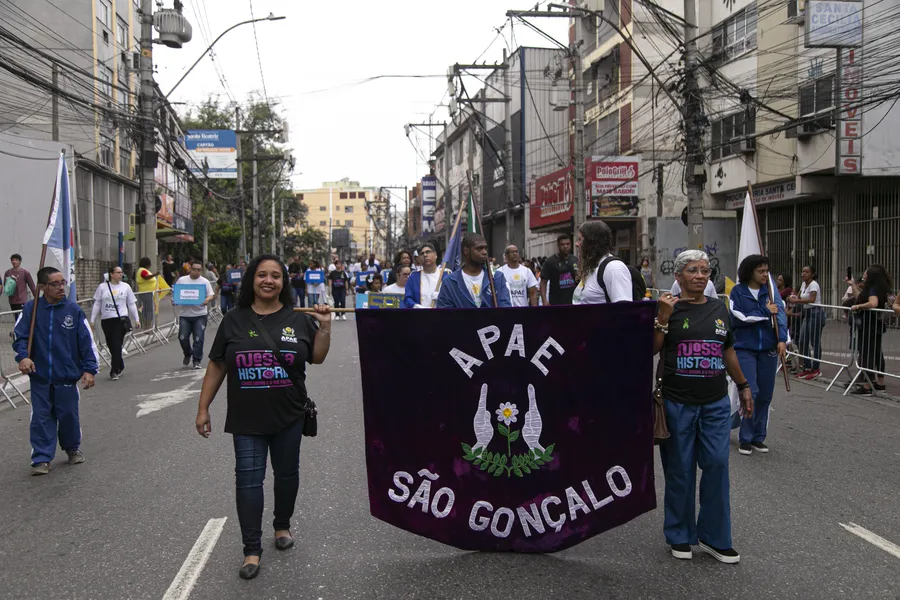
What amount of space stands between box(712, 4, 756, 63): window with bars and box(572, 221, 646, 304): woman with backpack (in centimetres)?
2088

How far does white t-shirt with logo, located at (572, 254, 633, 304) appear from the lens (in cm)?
542

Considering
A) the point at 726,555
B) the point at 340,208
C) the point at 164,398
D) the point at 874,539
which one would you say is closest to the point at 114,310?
the point at 164,398

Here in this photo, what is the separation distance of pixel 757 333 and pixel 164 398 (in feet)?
24.1

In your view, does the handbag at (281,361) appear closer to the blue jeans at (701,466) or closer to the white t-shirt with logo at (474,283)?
the blue jeans at (701,466)

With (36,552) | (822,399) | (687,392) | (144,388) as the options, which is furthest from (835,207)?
(36,552)

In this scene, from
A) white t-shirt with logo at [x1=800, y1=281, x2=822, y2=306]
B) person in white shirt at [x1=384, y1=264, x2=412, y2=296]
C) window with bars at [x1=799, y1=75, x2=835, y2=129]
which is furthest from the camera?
window with bars at [x1=799, y1=75, x2=835, y2=129]

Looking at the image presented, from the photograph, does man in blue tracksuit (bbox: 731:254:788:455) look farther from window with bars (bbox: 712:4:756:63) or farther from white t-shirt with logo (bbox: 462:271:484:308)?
window with bars (bbox: 712:4:756:63)

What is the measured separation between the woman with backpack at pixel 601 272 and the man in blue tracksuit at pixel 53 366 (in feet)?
14.4

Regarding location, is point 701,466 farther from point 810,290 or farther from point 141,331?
point 141,331


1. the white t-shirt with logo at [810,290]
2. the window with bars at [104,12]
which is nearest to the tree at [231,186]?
the window with bars at [104,12]

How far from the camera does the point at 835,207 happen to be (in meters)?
22.8

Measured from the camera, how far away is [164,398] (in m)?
11.3

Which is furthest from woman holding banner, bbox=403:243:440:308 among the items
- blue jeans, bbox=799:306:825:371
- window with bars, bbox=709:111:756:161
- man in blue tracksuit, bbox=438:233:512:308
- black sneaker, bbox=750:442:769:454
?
window with bars, bbox=709:111:756:161

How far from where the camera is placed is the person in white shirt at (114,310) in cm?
1355
